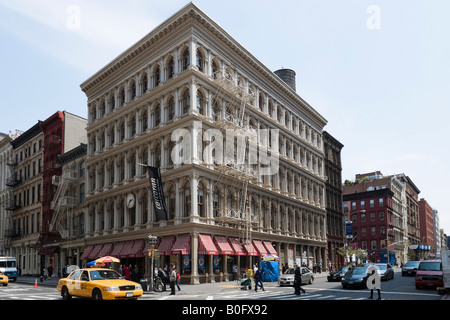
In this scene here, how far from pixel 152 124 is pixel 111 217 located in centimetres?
1202

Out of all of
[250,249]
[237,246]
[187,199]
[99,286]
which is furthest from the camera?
[250,249]

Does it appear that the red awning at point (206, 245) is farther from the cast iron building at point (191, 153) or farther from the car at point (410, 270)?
the car at point (410, 270)

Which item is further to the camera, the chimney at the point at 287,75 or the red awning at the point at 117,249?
the chimney at the point at 287,75

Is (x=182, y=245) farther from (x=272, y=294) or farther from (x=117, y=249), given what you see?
(x=272, y=294)

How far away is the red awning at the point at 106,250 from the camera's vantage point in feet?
151

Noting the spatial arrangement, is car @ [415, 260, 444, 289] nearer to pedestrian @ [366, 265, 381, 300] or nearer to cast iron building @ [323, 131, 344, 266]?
pedestrian @ [366, 265, 381, 300]

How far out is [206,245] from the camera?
37.7 meters

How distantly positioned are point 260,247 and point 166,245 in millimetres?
11532

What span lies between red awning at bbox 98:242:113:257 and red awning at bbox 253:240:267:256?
15017 millimetres

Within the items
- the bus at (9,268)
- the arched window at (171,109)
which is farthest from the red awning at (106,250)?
the arched window at (171,109)

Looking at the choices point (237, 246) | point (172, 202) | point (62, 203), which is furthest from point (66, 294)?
point (62, 203)

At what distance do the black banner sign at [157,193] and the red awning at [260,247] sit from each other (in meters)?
11.5

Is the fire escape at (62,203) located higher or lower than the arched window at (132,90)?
lower

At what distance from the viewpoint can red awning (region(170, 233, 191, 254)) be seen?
36.8 metres
